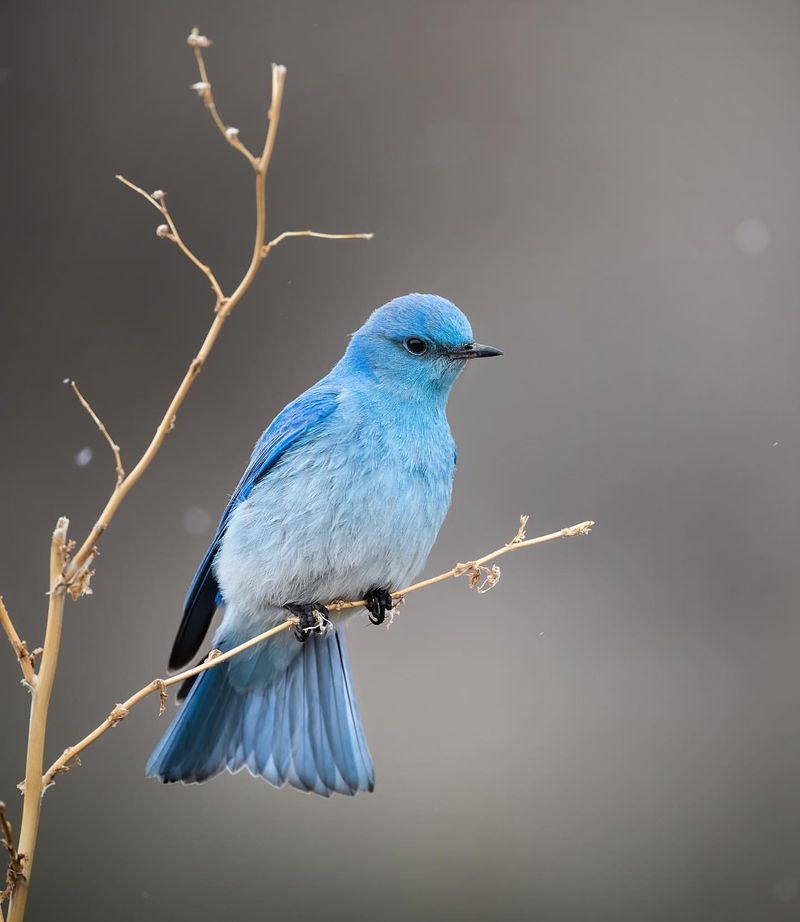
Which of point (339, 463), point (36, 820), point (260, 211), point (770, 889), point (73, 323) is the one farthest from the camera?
point (73, 323)

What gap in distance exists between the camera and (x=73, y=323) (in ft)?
19.8

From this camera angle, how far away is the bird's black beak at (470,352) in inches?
92.9

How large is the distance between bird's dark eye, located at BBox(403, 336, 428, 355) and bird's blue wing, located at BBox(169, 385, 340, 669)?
213 mm

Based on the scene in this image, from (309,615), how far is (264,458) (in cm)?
39

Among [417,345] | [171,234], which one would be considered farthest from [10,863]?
[417,345]

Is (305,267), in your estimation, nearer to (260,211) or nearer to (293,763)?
(293,763)

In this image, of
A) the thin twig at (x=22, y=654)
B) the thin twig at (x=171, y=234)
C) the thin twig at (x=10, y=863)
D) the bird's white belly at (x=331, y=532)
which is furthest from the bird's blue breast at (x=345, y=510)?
the thin twig at (x=10, y=863)

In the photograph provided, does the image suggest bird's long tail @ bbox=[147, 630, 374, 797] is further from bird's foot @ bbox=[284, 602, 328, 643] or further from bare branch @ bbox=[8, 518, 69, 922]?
bare branch @ bbox=[8, 518, 69, 922]

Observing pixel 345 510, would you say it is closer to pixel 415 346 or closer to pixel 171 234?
pixel 415 346

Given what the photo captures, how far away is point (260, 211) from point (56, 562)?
0.51 meters

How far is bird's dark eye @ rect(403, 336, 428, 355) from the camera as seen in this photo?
97.4 inches

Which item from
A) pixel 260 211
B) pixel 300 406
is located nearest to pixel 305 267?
pixel 300 406

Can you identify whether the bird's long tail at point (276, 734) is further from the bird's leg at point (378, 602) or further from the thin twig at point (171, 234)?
the thin twig at point (171, 234)

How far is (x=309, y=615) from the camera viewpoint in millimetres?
2477
